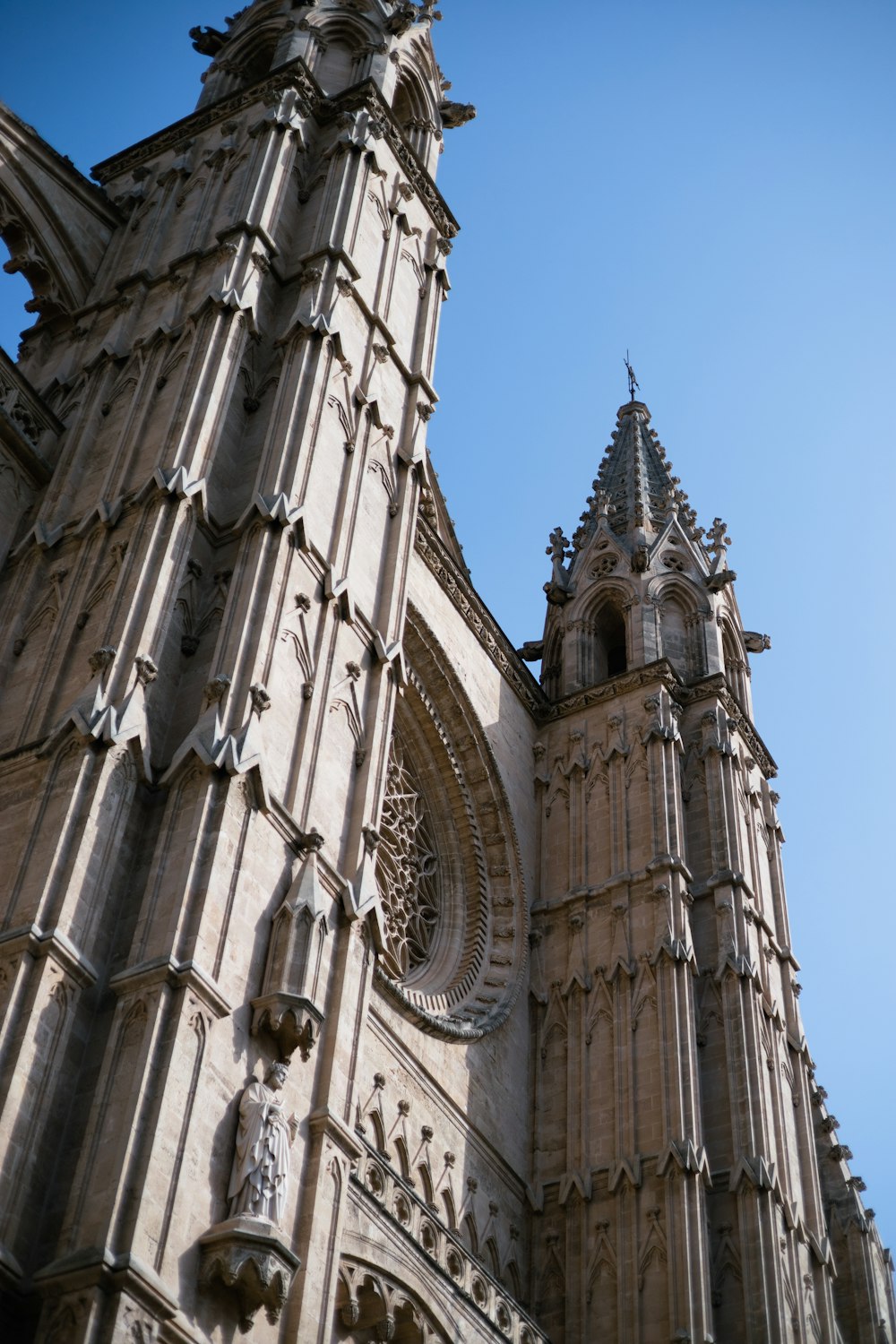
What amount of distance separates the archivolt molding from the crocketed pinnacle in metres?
7.99

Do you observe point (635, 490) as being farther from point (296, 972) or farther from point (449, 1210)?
point (296, 972)

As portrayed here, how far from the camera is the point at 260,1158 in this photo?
13.2 m

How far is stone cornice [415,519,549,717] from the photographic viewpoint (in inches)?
1008

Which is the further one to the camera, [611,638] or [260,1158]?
[611,638]

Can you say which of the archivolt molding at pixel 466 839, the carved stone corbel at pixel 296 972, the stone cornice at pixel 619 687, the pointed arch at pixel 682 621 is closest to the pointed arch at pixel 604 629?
the pointed arch at pixel 682 621

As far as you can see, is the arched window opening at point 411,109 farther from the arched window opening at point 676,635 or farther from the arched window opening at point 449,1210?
the arched window opening at point 449,1210

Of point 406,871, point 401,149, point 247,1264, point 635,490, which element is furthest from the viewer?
point 635,490

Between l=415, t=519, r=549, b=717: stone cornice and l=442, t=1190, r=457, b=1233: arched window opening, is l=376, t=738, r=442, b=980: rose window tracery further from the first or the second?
l=415, t=519, r=549, b=717: stone cornice

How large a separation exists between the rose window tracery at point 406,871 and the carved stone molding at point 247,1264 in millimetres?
8401

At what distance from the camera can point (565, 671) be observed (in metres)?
29.2

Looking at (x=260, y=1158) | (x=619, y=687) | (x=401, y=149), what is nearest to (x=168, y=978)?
(x=260, y=1158)

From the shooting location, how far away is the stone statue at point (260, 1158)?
42.5 feet

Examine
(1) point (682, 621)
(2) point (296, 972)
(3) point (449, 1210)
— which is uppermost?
(1) point (682, 621)

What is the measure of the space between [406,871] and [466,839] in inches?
71.8
